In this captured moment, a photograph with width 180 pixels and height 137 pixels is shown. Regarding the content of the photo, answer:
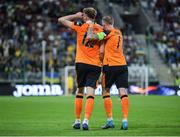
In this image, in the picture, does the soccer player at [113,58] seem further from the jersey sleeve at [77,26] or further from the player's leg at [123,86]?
the jersey sleeve at [77,26]

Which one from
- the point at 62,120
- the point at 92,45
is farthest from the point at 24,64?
the point at 92,45

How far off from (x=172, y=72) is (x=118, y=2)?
891 centimetres

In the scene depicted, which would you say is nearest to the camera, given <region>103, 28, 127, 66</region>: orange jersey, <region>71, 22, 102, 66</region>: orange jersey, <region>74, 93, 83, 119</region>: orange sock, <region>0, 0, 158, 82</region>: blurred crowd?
<region>71, 22, 102, 66</region>: orange jersey

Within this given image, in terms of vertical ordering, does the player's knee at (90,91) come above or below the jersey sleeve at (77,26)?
below

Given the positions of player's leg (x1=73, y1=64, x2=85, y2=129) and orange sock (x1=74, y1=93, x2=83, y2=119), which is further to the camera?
orange sock (x1=74, y1=93, x2=83, y2=119)

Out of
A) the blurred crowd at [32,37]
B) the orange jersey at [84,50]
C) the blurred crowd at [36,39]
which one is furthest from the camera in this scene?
the blurred crowd at [36,39]

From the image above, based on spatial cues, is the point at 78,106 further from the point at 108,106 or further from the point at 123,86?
the point at 123,86

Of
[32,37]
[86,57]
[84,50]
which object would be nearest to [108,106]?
[86,57]

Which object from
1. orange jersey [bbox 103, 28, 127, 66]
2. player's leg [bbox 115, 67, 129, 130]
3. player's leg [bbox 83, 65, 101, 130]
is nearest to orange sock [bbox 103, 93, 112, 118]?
player's leg [bbox 115, 67, 129, 130]

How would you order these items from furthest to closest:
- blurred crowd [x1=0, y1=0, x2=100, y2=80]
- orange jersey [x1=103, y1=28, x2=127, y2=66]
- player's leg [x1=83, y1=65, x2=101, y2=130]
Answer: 1. blurred crowd [x1=0, y1=0, x2=100, y2=80]
2. orange jersey [x1=103, y1=28, x2=127, y2=66]
3. player's leg [x1=83, y1=65, x2=101, y2=130]

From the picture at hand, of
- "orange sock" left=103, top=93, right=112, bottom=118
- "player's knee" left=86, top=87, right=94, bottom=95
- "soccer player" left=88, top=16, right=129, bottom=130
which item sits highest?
"soccer player" left=88, top=16, right=129, bottom=130

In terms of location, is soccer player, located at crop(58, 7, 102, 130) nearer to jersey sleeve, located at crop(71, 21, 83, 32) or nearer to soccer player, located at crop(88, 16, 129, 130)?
jersey sleeve, located at crop(71, 21, 83, 32)

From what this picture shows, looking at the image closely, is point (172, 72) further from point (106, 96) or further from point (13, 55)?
point (106, 96)

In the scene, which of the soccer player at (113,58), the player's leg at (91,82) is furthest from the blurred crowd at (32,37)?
the player's leg at (91,82)
